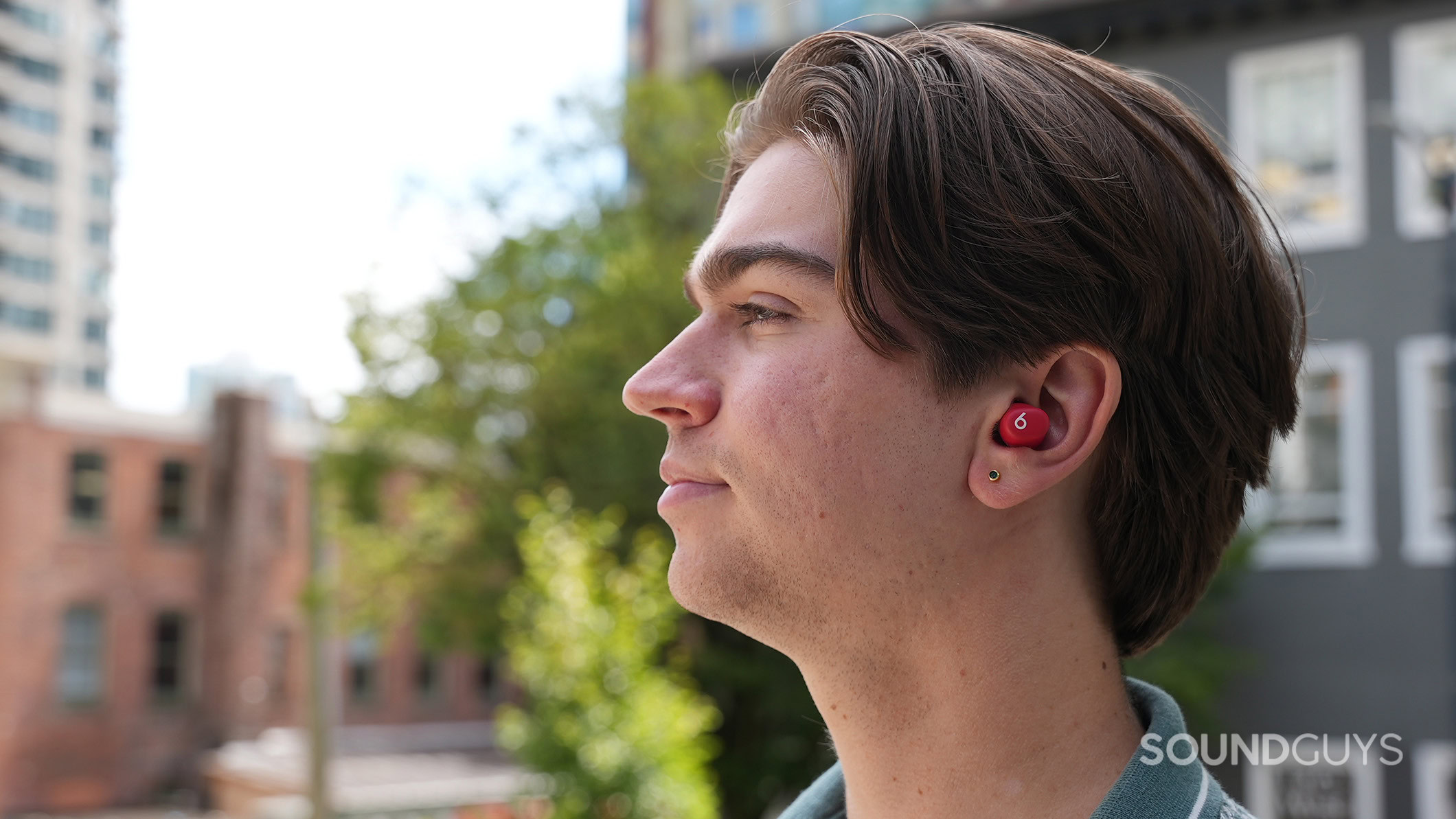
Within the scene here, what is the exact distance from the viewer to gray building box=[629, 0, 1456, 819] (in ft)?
46.3

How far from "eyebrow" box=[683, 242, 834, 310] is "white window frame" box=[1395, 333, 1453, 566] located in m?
15.0

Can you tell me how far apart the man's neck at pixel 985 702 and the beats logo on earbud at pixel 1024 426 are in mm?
147

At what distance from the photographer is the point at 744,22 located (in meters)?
39.5

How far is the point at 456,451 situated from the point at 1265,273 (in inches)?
609

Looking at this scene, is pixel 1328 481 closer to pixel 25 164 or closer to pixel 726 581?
pixel 726 581

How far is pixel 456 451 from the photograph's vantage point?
1631 cm

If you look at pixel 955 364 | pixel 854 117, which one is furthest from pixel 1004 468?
pixel 854 117

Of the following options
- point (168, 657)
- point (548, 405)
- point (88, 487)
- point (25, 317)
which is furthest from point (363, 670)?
point (548, 405)

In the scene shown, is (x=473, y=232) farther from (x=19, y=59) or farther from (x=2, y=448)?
(x=2, y=448)

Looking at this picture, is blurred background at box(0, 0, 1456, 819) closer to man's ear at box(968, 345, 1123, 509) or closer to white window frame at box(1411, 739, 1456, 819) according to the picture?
white window frame at box(1411, 739, 1456, 819)

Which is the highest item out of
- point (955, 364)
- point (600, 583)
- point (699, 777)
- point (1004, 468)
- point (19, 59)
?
point (19, 59)

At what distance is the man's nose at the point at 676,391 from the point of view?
4.50 ft

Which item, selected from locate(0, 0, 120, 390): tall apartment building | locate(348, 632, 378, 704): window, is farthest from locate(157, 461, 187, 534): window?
locate(0, 0, 120, 390): tall apartment building

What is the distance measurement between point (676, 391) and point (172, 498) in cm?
3254
